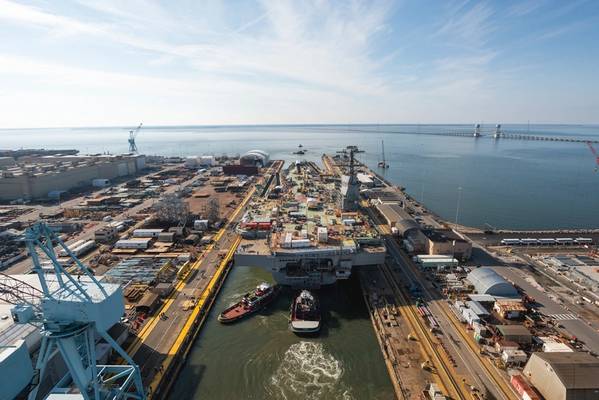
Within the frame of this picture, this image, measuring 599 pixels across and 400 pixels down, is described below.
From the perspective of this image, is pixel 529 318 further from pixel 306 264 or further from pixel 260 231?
pixel 260 231

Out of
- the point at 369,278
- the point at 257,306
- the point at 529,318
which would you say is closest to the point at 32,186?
the point at 257,306

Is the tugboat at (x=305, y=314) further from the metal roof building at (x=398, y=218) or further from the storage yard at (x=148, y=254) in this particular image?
the metal roof building at (x=398, y=218)

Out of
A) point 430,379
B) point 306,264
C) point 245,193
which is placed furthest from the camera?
point 245,193

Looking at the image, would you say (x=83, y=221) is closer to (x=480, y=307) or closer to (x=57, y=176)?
(x=57, y=176)

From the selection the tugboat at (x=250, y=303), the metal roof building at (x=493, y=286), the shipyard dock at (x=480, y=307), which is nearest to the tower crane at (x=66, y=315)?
the tugboat at (x=250, y=303)

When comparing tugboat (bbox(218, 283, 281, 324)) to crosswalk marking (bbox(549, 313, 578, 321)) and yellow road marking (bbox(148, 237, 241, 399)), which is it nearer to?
yellow road marking (bbox(148, 237, 241, 399))

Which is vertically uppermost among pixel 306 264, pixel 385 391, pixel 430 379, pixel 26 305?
pixel 26 305

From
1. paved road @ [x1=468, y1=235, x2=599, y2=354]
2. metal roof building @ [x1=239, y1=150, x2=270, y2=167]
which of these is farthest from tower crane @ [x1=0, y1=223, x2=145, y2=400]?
metal roof building @ [x1=239, y1=150, x2=270, y2=167]
